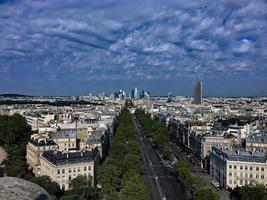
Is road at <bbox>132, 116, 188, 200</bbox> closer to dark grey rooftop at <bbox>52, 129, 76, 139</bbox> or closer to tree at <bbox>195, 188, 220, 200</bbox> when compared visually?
tree at <bbox>195, 188, 220, 200</bbox>


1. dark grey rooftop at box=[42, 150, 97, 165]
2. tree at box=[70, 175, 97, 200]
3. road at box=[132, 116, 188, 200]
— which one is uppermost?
dark grey rooftop at box=[42, 150, 97, 165]


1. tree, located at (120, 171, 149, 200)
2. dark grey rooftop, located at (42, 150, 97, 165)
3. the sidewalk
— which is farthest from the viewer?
the sidewalk

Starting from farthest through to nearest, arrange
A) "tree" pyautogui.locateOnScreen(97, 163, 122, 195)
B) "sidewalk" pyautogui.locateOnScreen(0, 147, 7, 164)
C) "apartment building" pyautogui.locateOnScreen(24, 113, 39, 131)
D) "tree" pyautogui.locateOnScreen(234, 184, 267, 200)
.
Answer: "apartment building" pyautogui.locateOnScreen(24, 113, 39, 131) < "sidewalk" pyautogui.locateOnScreen(0, 147, 7, 164) < "tree" pyautogui.locateOnScreen(97, 163, 122, 195) < "tree" pyautogui.locateOnScreen(234, 184, 267, 200)

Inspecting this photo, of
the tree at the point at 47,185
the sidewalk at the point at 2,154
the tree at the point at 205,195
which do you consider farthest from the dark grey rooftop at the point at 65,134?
the tree at the point at 205,195

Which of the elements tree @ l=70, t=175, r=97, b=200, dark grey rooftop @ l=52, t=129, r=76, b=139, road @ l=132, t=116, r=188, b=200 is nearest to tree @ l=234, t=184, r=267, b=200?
road @ l=132, t=116, r=188, b=200

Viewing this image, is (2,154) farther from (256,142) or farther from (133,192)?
(256,142)

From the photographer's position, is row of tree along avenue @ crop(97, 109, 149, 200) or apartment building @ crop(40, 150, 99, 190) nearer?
row of tree along avenue @ crop(97, 109, 149, 200)

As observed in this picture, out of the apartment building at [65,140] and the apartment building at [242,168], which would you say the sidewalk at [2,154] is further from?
the apartment building at [242,168]

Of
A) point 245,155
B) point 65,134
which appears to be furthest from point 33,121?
point 245,155
